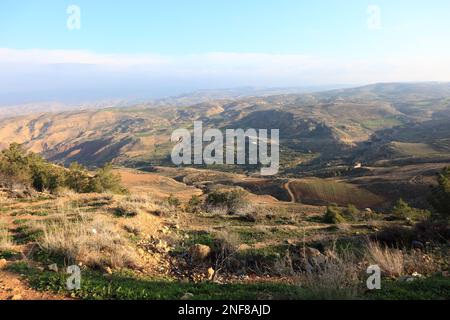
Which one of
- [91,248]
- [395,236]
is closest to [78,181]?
[91,248]

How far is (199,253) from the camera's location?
10.8 meters

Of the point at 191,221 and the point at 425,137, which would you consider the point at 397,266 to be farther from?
the point at 425,137

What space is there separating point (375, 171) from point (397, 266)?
175ft

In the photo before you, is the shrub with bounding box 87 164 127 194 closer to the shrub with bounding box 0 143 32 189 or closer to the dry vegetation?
the shrub with bounding box 0 143 32 189

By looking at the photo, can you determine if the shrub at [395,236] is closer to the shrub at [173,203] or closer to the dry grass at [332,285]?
the dry grass at [332,285]

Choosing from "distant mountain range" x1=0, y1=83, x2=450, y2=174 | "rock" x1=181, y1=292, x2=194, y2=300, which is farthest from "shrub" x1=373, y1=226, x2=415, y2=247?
"distant mountain range" x1=0, y1=83, x2=450, y2=174

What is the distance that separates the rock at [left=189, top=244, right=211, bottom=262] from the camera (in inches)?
420

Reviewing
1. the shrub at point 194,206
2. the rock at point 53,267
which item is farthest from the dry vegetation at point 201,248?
the shrub at point 194,206

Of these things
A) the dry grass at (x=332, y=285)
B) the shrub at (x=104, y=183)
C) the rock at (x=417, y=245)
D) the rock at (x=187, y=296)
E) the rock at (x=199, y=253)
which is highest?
the dry grass at (x=332, y=285)

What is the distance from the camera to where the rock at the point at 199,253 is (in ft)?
35.0
